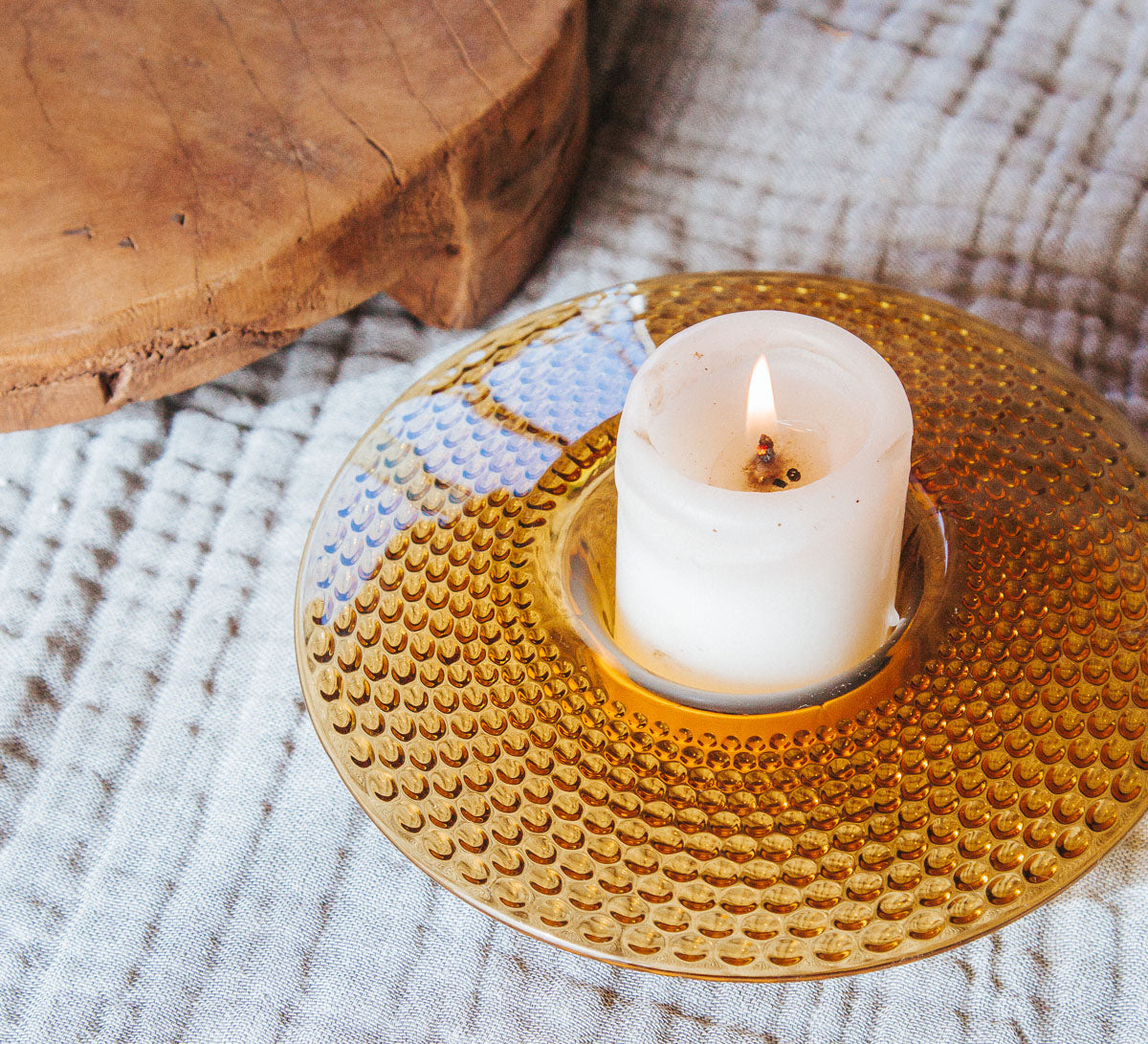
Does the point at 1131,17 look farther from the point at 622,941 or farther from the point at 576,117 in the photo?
the point at 622,941

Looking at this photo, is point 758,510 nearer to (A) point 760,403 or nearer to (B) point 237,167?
(A) point 760,403

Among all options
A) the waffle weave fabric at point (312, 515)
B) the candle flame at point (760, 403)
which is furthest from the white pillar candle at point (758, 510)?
the waffle weave fabric at point (312, 515)

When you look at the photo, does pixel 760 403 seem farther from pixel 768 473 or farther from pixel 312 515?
pixel 312 515

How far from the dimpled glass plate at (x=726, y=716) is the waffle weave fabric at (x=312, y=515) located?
11 centimetres

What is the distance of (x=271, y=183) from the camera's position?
0.46 m

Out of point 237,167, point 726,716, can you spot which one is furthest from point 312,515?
point 726,716

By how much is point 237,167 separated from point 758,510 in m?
0.28

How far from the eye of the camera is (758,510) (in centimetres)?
29

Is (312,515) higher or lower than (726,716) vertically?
lower

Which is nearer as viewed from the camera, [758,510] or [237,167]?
[758,510]

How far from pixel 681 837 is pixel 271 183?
0.30 m

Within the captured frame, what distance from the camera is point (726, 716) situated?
0.33 metres

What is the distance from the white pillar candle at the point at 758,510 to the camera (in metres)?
0.29

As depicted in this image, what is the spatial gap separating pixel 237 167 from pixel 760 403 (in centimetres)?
25
